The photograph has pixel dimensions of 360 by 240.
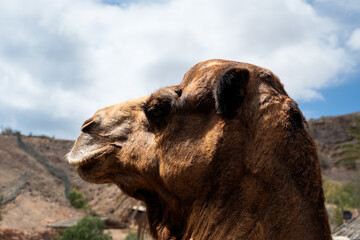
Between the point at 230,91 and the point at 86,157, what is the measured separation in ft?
3.60

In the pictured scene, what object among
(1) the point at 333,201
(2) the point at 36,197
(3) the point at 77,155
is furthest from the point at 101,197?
(3) the point at 77,155

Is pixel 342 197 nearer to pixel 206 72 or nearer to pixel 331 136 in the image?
pixel 331 136

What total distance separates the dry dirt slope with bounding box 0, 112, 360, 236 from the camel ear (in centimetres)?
2419

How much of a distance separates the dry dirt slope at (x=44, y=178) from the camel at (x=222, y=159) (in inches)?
939

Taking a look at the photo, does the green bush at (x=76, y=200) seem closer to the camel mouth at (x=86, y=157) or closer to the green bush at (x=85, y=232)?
the green bush at (x=85, y=232)

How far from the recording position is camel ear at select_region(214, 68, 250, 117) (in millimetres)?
2186

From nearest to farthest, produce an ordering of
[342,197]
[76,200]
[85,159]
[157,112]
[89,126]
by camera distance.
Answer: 1. [157,112]
2. [85,159]
3. [89,126]
4. [342,197]
5. [76,200]

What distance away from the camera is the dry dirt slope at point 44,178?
3059cm

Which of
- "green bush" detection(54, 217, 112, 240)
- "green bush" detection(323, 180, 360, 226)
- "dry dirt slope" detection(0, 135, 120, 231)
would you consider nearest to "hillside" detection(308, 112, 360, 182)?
"green bush" detection(323, 180, 360, 226)

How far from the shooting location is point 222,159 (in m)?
2.15

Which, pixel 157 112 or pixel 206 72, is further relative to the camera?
pixel 157 112

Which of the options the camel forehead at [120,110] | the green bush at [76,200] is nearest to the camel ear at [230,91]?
the camel forehead at [120,110]

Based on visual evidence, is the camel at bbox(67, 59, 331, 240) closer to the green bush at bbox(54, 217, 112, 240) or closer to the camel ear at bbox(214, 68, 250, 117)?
the camel ear at bbox(214, 68, 250, 117)

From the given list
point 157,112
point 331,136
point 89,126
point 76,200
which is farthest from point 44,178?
point 157,112
